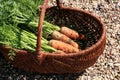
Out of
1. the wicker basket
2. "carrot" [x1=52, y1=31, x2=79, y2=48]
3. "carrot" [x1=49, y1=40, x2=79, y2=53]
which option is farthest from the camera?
"carrot" [x1=52, y1=31, x2=79, y2=48]

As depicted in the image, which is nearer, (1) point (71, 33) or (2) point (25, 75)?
(2) point (25, 75)

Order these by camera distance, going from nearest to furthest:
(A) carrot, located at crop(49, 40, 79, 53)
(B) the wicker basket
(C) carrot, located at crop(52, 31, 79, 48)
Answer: (B) the wicker basket, (A) carrot, located at crop(49, 40, 79, 53), (C) carrot, located at crop(52, 31, 79, 48)

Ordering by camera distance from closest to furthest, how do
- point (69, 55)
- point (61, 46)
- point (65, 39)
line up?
point (69, 55)
point (61, 46)
point (65, 39)

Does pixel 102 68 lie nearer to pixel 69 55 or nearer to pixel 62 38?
pixel 62 38

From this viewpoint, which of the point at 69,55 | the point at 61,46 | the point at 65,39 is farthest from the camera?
the point at 65,39

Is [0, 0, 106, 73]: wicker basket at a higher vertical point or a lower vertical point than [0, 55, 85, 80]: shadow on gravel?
higher

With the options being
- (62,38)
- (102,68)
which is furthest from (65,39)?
(102,68)

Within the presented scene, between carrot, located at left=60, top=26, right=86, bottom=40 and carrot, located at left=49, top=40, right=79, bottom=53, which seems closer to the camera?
carrot, located at left=49, top=40, right=79, bottom=53

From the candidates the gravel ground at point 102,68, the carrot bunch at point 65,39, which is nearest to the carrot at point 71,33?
the carrot bunch at point 65,39

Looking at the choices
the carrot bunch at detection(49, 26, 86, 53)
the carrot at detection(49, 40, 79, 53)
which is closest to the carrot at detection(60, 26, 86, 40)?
the carrot bunch at detection(49, 26, 86, 53)

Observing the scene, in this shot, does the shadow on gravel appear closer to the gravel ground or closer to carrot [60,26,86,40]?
the gravel ground
